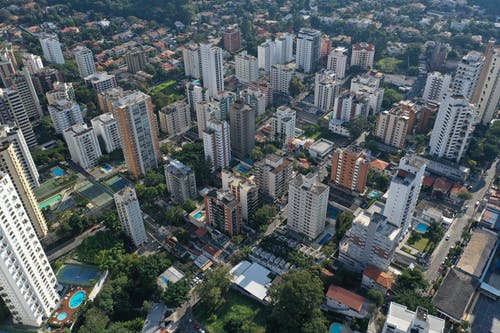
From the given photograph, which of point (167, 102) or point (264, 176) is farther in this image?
point (167, 102)

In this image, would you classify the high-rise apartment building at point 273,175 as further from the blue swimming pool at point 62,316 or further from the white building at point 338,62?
the white building at point 338,62

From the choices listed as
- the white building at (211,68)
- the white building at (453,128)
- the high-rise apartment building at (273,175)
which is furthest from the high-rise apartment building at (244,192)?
the white building at (211,68)

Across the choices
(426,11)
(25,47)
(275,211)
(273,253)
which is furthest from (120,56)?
(426,11)

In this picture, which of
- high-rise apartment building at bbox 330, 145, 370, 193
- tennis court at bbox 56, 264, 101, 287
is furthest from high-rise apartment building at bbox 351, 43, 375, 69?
tennis court at bbox 56, 264, 101, 287

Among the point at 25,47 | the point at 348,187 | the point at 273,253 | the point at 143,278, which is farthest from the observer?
the point at 25,47

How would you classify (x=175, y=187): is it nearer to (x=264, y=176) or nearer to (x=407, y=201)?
(x=264, y=176)

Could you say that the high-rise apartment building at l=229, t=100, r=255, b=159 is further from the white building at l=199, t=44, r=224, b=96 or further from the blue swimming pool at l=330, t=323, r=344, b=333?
the blue swimming pool at l=330, t=323, r=344, b=333

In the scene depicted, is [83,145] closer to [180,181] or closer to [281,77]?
[180,181]
